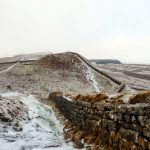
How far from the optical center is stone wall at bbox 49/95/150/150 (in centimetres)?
803

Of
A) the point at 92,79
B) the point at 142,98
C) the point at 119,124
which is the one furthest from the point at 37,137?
the point at 92,79

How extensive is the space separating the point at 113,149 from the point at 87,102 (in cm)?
331

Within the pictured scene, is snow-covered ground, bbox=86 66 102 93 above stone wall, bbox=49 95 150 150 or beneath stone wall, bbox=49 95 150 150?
beneath

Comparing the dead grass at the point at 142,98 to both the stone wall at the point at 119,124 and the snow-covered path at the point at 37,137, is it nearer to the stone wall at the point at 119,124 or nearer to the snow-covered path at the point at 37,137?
the stone wall at the point at 119,124

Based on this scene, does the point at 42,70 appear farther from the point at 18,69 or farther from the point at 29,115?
the point at 29,115

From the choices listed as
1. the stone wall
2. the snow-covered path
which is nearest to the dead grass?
the stone wall

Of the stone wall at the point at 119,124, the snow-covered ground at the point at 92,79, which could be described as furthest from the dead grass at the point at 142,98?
the snow-covered ground at the point at 92,79

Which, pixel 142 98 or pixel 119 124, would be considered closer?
pixel 142 98

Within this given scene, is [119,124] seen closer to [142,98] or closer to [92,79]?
[142,98]

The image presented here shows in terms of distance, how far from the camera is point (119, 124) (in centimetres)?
955

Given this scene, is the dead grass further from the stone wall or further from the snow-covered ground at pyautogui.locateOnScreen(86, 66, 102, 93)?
the snow-covered ground at pyautogui.locateOnScreen(86, 66, 102, 93)

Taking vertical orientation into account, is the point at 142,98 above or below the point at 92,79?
above

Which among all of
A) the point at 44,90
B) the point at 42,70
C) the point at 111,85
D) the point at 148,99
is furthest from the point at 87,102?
the point at 42,70

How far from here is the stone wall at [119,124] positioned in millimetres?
8031
